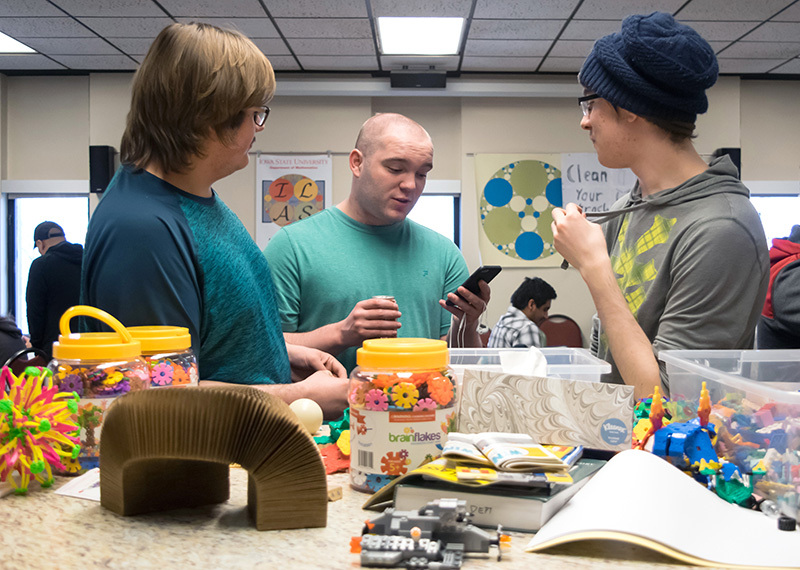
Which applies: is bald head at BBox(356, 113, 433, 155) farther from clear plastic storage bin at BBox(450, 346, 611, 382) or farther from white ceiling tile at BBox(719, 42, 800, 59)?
white ceiling tile at BBox(719, 42, 800, 59)

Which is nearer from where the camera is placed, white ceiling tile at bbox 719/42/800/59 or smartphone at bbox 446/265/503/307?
smartphone at bbox 446/265/503/307

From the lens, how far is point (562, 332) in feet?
18.1

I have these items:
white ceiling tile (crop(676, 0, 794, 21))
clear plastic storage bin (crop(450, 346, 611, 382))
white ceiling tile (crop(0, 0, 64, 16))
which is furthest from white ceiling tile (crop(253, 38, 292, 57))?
clear plastic storage bin (crop(450, 346, 611, 382))

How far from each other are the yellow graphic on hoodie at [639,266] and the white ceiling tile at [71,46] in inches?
179

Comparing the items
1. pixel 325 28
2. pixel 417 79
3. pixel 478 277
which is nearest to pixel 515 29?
pixel 417 79

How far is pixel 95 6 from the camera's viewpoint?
4.16 m

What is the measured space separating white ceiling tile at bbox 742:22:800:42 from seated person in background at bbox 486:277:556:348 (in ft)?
7.59

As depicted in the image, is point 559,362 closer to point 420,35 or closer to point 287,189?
point 420,35

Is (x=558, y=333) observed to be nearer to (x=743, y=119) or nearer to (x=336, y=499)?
(x=743, y=119)

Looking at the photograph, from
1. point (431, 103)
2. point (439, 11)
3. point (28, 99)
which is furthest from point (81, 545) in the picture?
point (28, 99)

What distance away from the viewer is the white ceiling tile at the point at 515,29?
4.48m

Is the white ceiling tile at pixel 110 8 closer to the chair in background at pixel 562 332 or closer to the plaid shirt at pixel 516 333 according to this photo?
the plaid shirt at pixel 516 333

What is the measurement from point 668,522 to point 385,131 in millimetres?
1617

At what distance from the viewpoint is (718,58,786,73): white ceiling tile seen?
5.26 m
